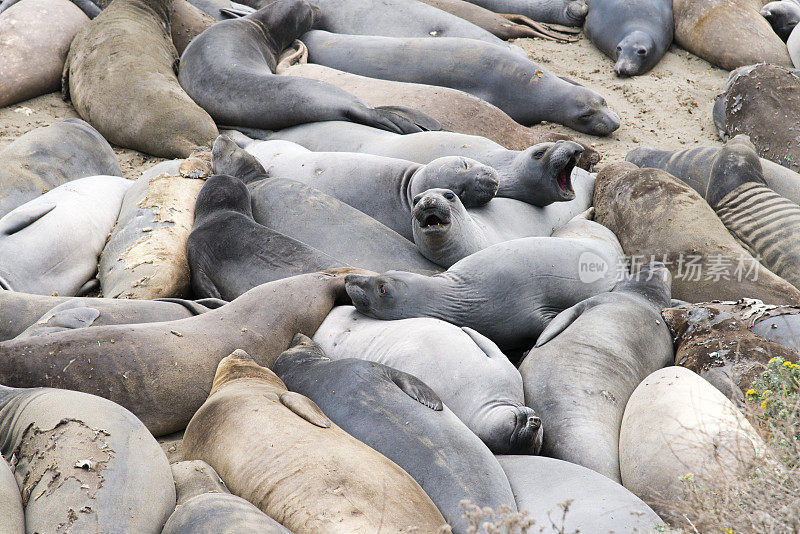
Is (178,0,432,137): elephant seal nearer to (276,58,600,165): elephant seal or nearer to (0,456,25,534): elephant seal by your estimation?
(276,58,600,165): elephant seal

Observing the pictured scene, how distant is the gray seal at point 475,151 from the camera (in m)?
5.05

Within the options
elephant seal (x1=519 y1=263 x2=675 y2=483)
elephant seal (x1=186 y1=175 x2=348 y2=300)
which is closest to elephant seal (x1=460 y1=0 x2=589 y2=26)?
elephant seal (x1=519 y1=263 x2=675 y2=483)

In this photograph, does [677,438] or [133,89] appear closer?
[677,438]

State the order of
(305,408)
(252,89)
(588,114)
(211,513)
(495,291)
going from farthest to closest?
(588,114) → (252,89) → (495,291) → (305,408) → (211,513)

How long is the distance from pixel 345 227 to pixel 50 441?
2451mm

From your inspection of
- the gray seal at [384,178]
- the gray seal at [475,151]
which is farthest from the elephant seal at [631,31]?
the gray seal at [384,178]

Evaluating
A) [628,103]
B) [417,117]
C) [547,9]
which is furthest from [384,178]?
[547,9]

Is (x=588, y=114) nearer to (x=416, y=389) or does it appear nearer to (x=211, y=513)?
(x=416, y=389)

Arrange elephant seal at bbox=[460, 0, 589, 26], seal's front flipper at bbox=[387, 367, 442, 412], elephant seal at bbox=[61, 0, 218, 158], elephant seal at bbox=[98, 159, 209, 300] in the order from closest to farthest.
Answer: seal's front flipper at bbox=[387, 367, 442, 412]
elephant seal at bbox=[98, 159, 209, 300]
elephant seal at bbox=[61, 0, 218, 158]
elephant seal at bbox=[460, 0, 589, 26]

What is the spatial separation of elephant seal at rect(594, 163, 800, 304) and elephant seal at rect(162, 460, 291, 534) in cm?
306

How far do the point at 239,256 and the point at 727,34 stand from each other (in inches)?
212

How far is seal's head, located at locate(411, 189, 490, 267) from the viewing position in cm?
442

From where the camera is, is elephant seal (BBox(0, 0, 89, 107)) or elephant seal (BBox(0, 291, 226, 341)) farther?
elephant seal (BBox(0, 0, 89, 107))

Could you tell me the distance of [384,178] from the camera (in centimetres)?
523
